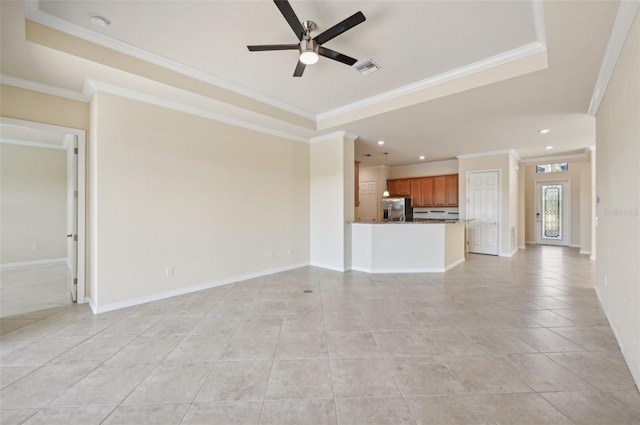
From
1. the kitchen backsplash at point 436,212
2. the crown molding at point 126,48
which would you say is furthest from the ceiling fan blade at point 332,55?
the kitchen backsplash at point 436,212

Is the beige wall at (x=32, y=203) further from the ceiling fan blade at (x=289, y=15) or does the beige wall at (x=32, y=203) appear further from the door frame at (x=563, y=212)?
the door frame at (x=563, y=212)

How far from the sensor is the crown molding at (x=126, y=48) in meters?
2.37

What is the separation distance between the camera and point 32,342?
2.50 m

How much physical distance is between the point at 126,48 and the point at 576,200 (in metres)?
12.1

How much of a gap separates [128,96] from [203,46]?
1263 millimetres

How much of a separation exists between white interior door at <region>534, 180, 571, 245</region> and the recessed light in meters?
11.9

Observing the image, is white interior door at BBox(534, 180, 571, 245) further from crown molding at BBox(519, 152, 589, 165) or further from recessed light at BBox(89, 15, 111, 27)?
recessed light at BBox(89, 15, 111, 27)

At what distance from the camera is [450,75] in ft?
11.1

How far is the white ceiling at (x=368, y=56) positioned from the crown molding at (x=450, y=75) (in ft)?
→ 0.04

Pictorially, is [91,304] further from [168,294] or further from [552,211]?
[552,211]

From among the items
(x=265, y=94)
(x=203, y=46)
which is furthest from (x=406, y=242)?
(x=203, y=46)

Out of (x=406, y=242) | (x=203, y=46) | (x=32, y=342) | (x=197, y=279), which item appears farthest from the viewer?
(x=406, y=242)

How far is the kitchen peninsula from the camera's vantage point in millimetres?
5152

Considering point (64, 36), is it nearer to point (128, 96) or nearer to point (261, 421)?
point (128, 96)
